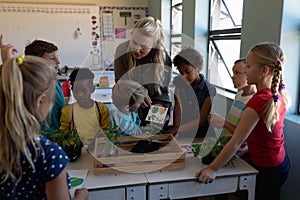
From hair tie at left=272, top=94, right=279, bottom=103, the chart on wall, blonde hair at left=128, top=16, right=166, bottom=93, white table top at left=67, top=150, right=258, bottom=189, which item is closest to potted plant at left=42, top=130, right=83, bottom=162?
white table top at left=67, top=150, right=258, bottom=189

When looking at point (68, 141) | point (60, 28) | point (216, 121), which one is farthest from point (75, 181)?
point (60, 28)

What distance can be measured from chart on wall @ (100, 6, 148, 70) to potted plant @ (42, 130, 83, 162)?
3255mm

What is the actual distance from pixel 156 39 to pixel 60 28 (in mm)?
3093

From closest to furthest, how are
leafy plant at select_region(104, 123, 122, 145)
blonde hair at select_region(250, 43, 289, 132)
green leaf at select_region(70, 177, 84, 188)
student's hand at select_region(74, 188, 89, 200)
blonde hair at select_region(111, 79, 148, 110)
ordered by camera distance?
student's hand at select_region(74, 188, 89, 200) → green leaf at select_region(70, 177, 84, 188) → blonde hair at select_region(250, 43, 289, 132) → leafy plant at select_region(104, 123, 122, 145) → blonde hair at select_region(111, 79, 148, 110)

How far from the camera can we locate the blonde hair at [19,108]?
0.77 meters

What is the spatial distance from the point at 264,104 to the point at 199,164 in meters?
0.42

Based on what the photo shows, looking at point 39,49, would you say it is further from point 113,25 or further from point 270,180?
point 113,25

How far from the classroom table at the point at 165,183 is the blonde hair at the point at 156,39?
775mm

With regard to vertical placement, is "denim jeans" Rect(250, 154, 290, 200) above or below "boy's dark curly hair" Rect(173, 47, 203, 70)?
below

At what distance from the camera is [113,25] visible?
4.65m

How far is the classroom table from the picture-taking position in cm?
117

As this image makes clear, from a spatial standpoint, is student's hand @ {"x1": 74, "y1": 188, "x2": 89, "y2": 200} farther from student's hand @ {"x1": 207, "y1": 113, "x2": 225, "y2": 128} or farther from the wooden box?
student's hand @ {"x1": 207, "y1": 113, "x2": 225, "y2": 128}

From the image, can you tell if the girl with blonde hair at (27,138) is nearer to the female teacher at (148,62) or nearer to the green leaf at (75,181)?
the green leaf at (75,181)

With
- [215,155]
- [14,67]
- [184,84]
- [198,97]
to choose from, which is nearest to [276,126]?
[215,155]
